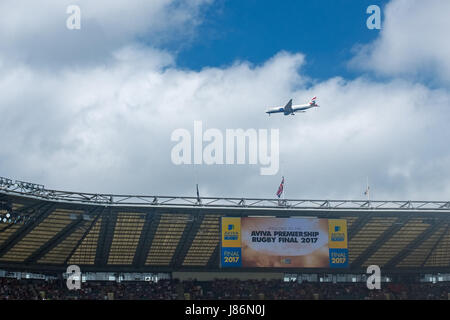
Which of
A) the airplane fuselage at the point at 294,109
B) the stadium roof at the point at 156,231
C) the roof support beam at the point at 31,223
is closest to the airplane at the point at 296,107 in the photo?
the airplane fuselage at the point at 294,109

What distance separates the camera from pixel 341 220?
247 ft

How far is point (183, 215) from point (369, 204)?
828 inches

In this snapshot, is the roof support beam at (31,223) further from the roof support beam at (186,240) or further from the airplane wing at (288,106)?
the airplane wing at (288,106)

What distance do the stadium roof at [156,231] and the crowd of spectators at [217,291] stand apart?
1.94m

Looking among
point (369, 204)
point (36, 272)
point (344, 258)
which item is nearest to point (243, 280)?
point (344, 258)

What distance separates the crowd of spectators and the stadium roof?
194 centimetres

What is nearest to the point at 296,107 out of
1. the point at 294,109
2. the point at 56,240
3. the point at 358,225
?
the point at 294,109

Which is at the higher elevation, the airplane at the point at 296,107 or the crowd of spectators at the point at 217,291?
the airplane at the point at 296,107

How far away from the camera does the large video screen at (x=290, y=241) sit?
73.4m

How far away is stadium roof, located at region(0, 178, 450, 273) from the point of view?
225ft

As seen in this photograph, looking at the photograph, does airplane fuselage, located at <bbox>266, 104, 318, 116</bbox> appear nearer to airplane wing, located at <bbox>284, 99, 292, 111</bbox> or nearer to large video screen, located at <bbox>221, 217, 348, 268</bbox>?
airplane wing, located at <bbox>284, 99, 292, 111</bbox>

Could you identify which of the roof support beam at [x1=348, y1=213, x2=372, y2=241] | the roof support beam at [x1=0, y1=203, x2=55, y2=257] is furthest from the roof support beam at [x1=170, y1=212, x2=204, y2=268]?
the roof support beam at [x1=348, y1=213, x2=372, y2=241]

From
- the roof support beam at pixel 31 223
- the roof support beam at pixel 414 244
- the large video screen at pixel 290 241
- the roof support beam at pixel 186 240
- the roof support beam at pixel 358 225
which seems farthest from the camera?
the roof support beam at pixel 414 244

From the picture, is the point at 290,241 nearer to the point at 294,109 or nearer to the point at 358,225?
the point at 358,225
